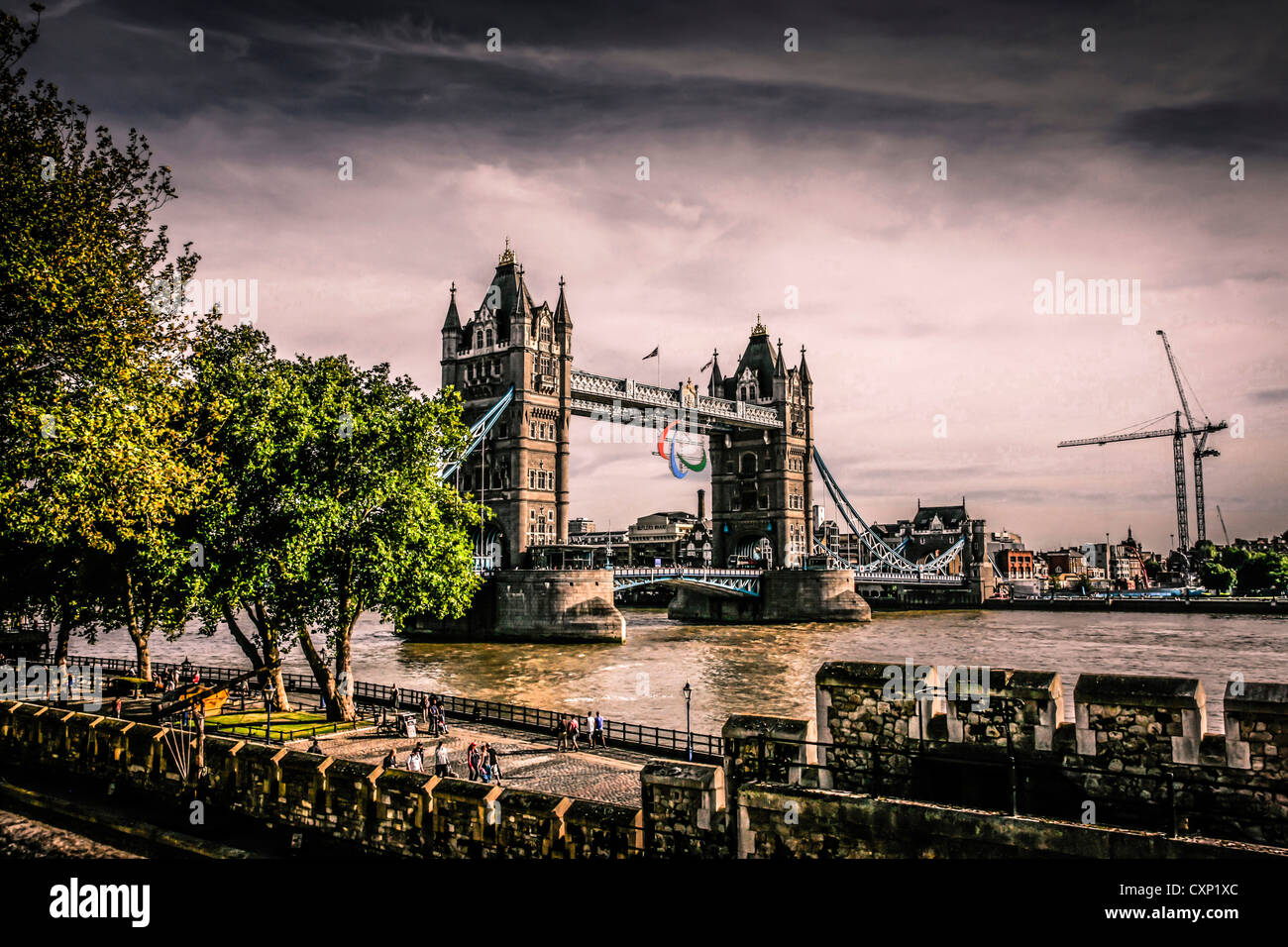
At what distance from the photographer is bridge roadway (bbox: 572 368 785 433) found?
298ft

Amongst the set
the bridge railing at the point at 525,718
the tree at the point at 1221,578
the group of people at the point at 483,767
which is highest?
the group of people at the point at 483,767

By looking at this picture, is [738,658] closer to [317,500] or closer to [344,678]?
[344,678]

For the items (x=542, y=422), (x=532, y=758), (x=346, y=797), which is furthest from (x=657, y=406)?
(x=346, y=797)

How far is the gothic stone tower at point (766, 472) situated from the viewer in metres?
117

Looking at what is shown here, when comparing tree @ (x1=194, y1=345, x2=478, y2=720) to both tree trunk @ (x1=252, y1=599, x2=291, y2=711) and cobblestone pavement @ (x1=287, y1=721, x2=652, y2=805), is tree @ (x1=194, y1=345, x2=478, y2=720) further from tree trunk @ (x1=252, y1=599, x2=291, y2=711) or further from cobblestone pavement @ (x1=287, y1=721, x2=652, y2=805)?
cobblestone pavement @ (x1=287, y1=721, x2=652, y2=805)

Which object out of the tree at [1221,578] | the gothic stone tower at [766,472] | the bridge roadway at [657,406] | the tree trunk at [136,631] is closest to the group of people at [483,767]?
the tree trunk at [136,631]

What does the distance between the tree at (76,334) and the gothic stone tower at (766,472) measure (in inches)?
3923

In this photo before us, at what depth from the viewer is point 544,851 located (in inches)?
429

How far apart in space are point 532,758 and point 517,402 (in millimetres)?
60694

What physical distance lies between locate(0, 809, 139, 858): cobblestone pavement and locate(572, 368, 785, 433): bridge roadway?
75.1 m

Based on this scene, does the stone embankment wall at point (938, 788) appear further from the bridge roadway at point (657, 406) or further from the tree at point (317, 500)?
the bridge roadway at point (657, 406)

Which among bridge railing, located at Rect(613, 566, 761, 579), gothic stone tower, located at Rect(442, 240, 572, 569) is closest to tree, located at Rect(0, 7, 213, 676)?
bridge railing, located at Rect(613, 566, 761, 579)
